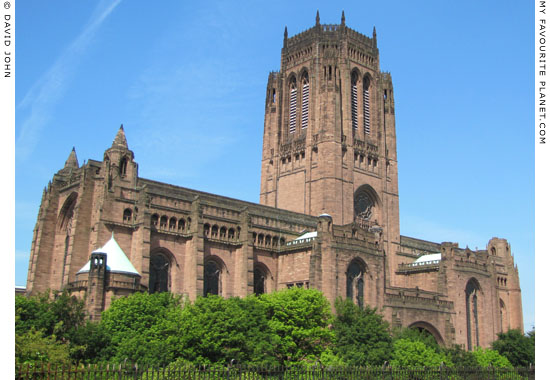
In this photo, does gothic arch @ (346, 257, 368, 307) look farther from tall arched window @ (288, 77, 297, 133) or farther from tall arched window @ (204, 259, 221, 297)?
tall arched window @ (288, 77, 297, 133)

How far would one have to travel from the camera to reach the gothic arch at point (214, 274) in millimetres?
60531

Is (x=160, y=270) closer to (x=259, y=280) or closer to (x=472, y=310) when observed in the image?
(x=259, y=280)

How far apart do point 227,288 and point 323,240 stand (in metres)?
11.0

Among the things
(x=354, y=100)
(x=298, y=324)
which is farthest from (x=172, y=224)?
(x=354, y=100)

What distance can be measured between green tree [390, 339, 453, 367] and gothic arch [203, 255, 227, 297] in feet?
61.4

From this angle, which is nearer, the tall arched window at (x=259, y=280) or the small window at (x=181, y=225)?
the small window at (x=181, y=225)

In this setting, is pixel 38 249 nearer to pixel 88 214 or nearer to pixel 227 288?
pixel 88 214

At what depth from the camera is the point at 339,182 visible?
77562mm

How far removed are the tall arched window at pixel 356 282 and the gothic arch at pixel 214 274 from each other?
1246 centimetres

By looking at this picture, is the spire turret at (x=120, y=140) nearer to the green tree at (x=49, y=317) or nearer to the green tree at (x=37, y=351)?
the green tree at (x=49, y=317)

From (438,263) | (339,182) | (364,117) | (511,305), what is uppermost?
(364,117)

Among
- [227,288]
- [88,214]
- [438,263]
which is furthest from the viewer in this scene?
[438,263]

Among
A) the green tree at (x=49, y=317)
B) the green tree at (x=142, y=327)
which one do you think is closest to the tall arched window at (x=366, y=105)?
the green tree at (x=142, y=327)
